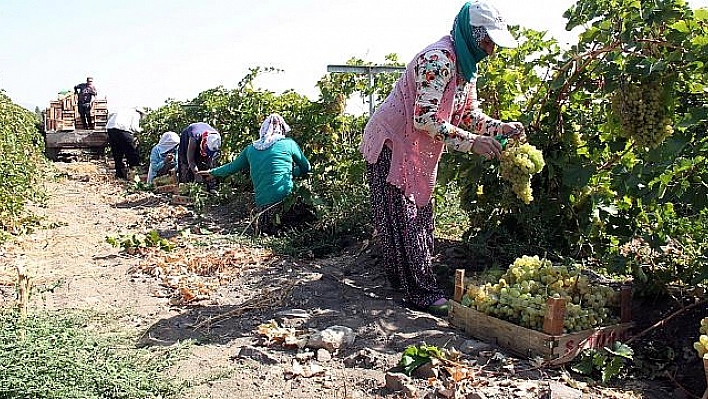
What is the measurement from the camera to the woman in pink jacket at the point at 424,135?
379 cm

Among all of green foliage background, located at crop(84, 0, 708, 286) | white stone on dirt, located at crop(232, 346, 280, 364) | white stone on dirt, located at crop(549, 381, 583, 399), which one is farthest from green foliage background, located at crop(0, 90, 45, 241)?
white stone on dirt, located at crop(549, 381, 583, 399)

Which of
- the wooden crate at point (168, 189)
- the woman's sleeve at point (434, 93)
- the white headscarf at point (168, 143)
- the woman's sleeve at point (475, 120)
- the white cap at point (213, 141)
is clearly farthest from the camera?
the white headscarf at point (168, 143)

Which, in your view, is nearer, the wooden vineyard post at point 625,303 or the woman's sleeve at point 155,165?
the wooden vineyard post at point 625,303

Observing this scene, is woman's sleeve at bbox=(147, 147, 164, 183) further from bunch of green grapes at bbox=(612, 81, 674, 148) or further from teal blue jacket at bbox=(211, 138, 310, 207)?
bunch of green grapes at bbox=(612, 81, 674, 148)


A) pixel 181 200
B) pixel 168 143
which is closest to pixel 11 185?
pixel 181 200

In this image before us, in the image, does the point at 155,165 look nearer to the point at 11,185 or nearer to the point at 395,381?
the point at 11,185

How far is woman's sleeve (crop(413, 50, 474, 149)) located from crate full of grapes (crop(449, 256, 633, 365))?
0.86m

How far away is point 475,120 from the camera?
430 cm

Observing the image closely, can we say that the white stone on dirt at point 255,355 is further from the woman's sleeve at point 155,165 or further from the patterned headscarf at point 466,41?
the woman's sleeve at point 155,165

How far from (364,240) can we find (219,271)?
4.70 ft

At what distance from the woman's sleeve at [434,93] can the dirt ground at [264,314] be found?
44.8 inches

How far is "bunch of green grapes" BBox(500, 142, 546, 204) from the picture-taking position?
12.7ft

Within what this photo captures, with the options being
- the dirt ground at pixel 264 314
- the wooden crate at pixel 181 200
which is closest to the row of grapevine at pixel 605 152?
the dirt ground at pixel 264 314

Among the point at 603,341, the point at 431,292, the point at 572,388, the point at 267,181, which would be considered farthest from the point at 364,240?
the point at 572,388
